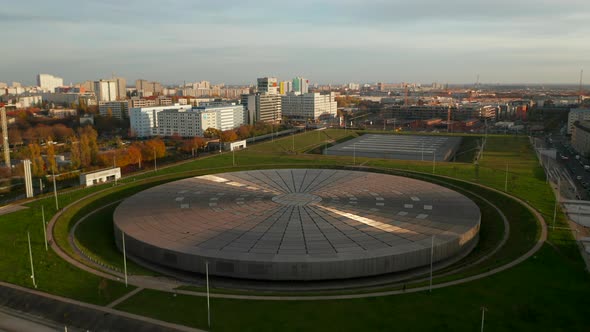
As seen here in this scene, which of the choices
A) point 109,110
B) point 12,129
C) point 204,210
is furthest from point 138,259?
point 109,110

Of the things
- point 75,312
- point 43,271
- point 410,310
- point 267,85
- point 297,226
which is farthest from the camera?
point 267,85

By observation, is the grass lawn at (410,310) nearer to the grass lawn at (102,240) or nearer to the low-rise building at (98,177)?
the grass lawn at (102,240)

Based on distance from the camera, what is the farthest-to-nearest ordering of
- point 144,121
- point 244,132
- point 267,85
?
point 267,85
point 144,121
point 244,132

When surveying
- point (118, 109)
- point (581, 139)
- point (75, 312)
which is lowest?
point (75, 312)

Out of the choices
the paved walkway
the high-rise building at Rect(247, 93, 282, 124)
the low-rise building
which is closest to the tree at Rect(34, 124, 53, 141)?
the high-rise building at Rect(247, 93, 282, 124)

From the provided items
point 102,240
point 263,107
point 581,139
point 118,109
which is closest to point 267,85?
point 263,107

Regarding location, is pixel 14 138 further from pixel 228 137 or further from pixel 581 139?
pixel 581 139

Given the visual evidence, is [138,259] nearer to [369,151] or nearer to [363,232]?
A: [363,232]

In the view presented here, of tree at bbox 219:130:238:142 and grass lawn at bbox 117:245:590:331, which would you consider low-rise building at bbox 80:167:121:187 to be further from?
tree at bbox 219:130:238:142
